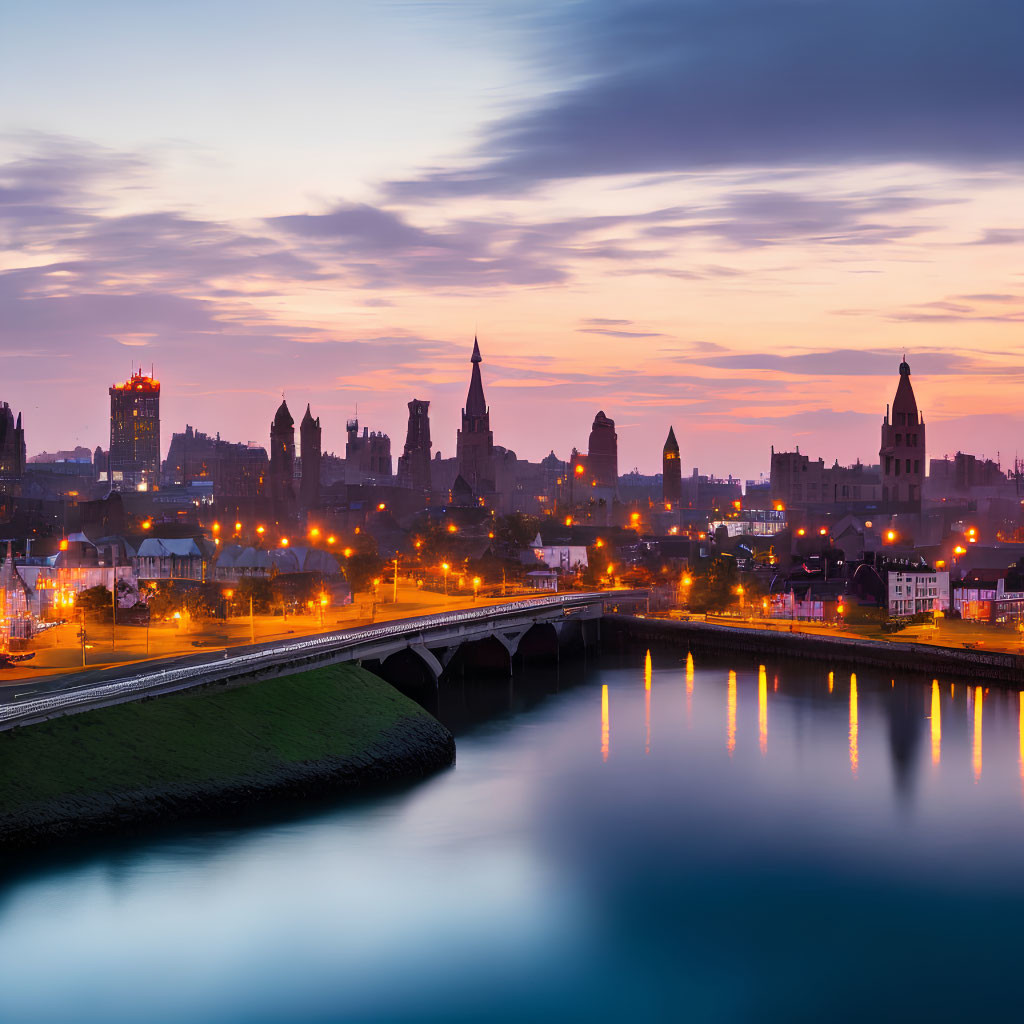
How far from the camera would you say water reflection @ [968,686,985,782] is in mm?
64375

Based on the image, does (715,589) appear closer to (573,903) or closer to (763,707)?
(763,707)

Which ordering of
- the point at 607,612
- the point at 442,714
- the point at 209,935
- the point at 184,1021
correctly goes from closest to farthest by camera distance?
the point at 184,1021 < the point at 209,935 < the point at 442,714 < the point at 607,612

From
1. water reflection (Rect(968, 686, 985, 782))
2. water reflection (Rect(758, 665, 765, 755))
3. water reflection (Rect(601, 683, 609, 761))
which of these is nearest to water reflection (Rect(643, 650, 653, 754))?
water reflection (Rect(601, 683, 609, 761))

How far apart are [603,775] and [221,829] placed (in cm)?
2192

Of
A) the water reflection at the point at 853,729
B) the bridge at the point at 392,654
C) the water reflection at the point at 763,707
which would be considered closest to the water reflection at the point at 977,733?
the water reflection at the point at 853,729

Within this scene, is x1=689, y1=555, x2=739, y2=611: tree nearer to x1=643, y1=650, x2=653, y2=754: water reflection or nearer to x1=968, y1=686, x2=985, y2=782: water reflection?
x1=643, y1=650, x2=653, y2=754: water reflection

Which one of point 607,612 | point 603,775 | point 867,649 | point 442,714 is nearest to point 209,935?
point 603,775

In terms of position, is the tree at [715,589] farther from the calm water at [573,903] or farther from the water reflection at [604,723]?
the calm water at [573,903]

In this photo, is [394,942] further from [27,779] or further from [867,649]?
[867,649]

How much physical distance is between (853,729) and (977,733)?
678 centimetres

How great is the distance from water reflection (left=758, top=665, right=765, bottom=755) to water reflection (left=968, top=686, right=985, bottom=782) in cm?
1071

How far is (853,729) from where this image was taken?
74375mm

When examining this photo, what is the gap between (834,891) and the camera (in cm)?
4675

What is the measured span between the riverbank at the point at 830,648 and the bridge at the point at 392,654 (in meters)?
4.51
